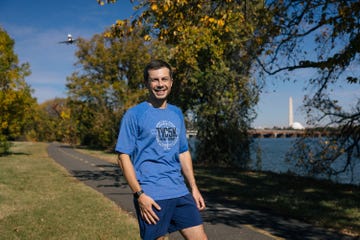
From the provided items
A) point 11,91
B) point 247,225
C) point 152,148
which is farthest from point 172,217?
point 11,91

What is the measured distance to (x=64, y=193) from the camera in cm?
961

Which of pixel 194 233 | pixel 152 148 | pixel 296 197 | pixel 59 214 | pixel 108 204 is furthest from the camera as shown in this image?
pixel 296 197

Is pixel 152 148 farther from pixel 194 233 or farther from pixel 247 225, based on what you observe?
pixel 247 225

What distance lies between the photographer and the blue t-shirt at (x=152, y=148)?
3027 mm

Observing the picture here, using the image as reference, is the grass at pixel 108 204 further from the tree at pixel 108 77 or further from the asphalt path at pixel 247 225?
the tree at pixel 108 77

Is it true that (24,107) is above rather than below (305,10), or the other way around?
below

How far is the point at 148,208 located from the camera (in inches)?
114

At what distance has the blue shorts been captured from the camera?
300 cm

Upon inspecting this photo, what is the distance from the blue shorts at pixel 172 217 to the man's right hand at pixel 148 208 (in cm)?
6

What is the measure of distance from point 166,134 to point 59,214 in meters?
4.85

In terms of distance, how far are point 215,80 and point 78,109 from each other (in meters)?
23.2

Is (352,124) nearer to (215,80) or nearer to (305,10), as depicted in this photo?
(305,10)

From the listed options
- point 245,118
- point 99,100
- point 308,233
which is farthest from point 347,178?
point 99,100

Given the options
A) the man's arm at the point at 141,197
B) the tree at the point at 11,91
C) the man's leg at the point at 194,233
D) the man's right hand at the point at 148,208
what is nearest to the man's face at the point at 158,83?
the man's arm at the point at 141,197
